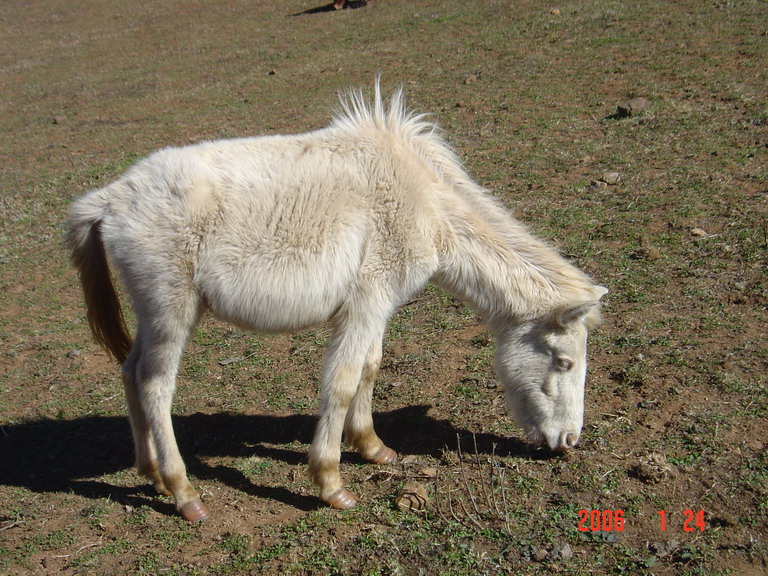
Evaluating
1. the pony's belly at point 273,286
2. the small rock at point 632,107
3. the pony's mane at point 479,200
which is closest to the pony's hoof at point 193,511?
the pony's belly at point 273,286

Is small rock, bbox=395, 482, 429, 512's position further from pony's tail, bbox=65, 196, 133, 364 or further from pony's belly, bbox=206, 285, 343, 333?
pony's tail, bbox=65, 196, 133, 364

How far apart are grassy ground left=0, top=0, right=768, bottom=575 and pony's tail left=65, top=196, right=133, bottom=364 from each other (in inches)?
34.8

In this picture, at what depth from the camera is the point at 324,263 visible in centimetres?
385

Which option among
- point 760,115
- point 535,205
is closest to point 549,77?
point 760,115

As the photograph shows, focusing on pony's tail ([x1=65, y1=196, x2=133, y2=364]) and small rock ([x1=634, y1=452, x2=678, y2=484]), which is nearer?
small rock ([x1=634, y1=452, x2=678, y2=484])

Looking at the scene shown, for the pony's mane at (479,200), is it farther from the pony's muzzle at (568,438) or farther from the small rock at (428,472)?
the small rock at (428,472)

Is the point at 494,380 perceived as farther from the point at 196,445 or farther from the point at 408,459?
the point at 196,445

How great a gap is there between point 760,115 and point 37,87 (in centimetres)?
1394

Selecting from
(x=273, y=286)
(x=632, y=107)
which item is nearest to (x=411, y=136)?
(x=273, y=286)

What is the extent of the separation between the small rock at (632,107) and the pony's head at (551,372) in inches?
222

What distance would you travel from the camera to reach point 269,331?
4082 mm

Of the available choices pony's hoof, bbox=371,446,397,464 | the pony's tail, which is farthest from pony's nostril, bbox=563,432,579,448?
the pony's tail

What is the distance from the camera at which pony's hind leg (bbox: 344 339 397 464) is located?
4391 mm
